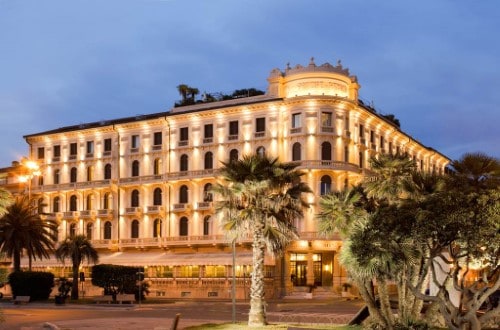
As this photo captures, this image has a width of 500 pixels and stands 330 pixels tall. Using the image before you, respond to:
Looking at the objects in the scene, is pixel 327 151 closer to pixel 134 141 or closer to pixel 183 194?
pixel 183 194

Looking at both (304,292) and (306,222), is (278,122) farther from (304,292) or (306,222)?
(304,292)

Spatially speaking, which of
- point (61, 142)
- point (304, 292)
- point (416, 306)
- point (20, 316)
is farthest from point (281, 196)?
point (61, 142)

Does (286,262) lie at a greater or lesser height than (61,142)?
lesser

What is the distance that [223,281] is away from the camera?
66.6 meters

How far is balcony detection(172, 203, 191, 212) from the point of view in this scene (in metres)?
73.3

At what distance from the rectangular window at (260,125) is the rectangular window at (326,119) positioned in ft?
19.6

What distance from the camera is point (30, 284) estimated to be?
2463 inches

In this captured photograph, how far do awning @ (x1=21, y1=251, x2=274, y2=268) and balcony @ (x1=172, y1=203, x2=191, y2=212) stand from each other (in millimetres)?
4493

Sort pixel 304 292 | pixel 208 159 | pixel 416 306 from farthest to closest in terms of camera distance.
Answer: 1. pixel 208 159
2. pixel 304 292
3. pixel 416 306

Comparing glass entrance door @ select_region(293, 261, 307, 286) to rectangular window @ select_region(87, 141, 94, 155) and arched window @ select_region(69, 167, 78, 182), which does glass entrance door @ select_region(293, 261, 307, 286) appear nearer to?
rectangular window @ select_region(87, 141, 94, 155)

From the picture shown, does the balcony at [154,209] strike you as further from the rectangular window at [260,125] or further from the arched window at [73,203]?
the rectangular window at [260,125]

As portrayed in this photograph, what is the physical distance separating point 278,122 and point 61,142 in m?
28.0

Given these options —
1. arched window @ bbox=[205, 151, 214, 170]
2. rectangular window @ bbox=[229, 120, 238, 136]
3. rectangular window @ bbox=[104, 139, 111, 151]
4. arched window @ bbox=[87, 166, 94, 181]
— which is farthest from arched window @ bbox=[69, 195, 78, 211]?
rectangular window @ bbox=[229, 120, 238, 136]

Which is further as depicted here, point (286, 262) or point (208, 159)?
point (208, 159)
